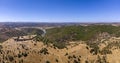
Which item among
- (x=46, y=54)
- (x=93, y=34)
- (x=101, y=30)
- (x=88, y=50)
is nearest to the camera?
(x=46, y=54)

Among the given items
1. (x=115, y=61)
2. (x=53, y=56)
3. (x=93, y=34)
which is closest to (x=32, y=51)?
(x=53, y=56)

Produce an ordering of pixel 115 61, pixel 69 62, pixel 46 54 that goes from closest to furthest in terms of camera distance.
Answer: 1. pixel 115 61
2. pixel 69 62
3. pixel 46 54

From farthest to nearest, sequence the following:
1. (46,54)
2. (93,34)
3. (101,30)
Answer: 1. (101,30)
2. (93,34)
3. (46,54)

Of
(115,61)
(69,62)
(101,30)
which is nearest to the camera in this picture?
(115,61)

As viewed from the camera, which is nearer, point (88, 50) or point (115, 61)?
point (115, 61)

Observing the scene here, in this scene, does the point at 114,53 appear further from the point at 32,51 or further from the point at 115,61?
the point at 32,51

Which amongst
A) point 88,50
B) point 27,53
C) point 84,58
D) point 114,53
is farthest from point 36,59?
point 114,53

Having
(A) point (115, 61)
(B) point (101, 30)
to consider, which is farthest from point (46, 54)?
(B) point (101, 30)

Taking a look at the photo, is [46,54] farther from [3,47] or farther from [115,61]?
[115,61]

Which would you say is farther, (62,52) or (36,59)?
(62,52)
